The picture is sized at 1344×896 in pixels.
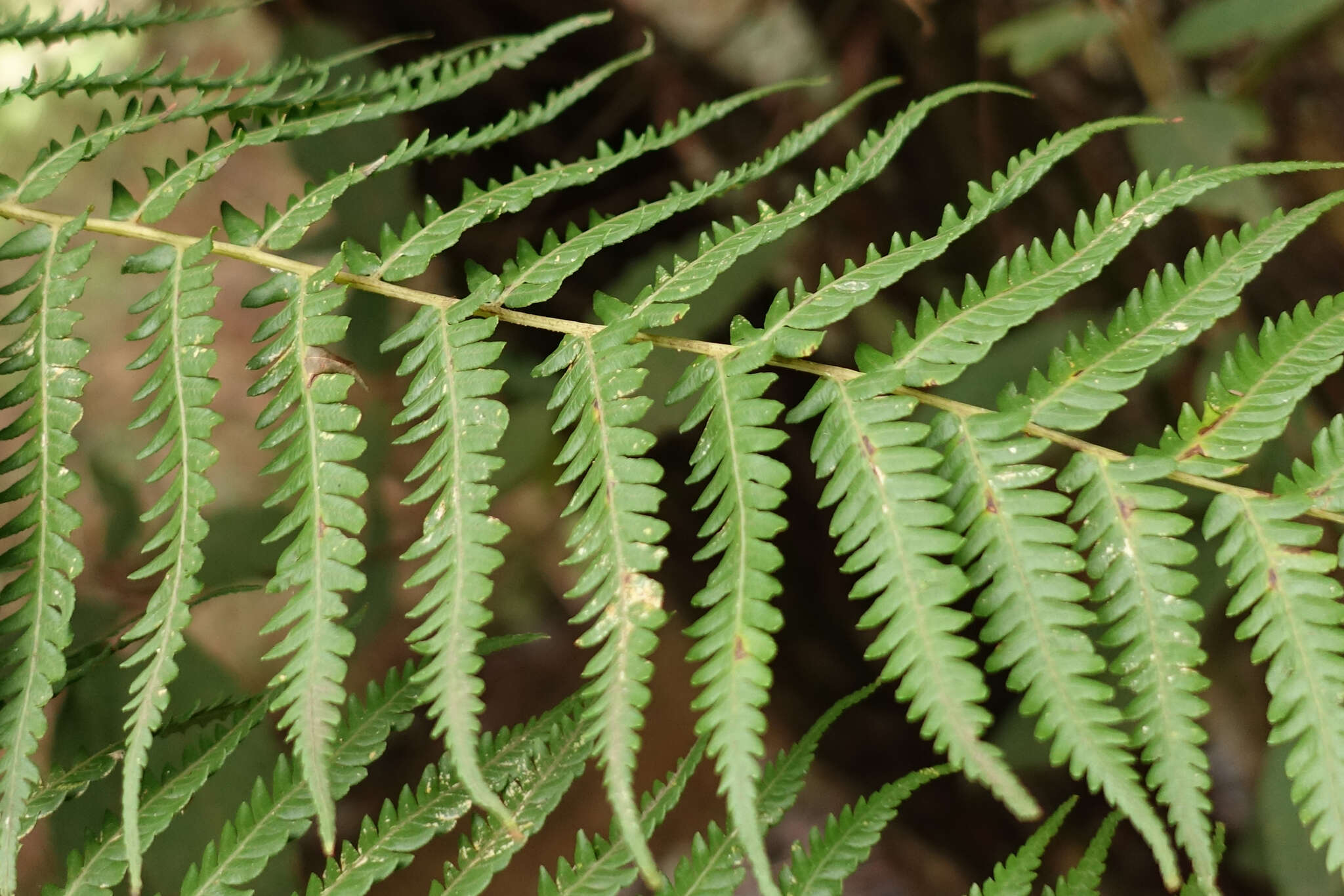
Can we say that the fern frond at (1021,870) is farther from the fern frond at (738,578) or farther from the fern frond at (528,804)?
the fern frond at (528,804)

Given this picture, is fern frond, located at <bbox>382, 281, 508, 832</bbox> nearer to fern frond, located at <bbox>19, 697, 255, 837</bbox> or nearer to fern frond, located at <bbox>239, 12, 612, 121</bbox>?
fern frond, located at <bbox>239, 12, 612, 121</bbox>

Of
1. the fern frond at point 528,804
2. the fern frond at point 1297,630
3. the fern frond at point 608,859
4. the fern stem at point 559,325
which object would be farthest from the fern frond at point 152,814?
the fern frond at point 1297,630

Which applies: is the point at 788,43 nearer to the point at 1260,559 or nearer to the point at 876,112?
the point at 876,112

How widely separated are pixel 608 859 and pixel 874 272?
816mm

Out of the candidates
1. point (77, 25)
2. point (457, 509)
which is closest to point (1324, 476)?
point (457, 509)

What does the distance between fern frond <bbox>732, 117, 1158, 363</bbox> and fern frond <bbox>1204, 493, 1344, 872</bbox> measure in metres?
0.41

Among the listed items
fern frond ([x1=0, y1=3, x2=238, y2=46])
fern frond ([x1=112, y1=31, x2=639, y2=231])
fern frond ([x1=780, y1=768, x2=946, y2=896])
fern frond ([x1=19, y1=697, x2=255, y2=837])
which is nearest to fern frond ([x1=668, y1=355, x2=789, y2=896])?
fern frond ([x1=780, y1=768, x2=946, y2=896])

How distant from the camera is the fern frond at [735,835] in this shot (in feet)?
3.76

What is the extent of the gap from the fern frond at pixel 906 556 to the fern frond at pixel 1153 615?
0.51 ft

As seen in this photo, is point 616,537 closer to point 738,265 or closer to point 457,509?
point 457,509

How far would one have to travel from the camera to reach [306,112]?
4.42 ft

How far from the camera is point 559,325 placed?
107 cm

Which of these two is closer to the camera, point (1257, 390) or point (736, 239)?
point (1257, 390)

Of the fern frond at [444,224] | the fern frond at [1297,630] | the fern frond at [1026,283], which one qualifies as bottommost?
the fern frond at [1297,630]
